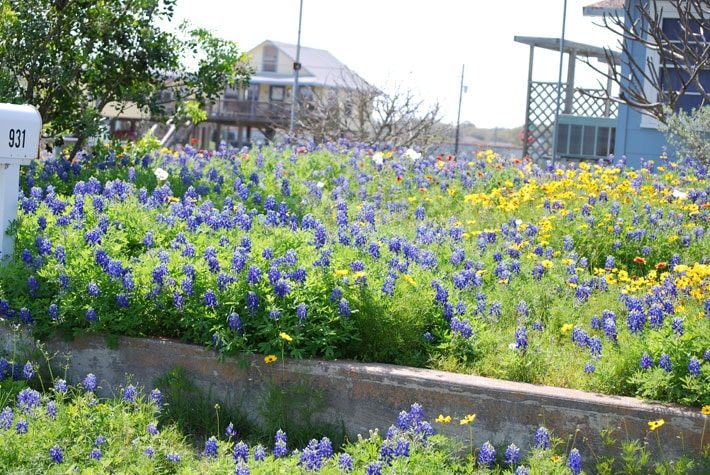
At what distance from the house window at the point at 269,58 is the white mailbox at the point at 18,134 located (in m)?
51.7

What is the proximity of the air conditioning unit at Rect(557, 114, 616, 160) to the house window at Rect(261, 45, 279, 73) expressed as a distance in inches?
1499

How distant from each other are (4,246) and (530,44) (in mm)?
17162

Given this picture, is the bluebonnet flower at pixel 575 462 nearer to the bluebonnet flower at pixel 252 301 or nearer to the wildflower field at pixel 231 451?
the wildflower field at pixel 231 451

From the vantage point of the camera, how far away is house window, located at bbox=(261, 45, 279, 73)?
5731 centimetres

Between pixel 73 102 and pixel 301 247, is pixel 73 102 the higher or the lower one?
the higher one

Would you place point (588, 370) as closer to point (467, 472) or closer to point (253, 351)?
point (467, 472)

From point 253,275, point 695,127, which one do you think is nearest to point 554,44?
point 695,127

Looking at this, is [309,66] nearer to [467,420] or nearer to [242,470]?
[467,420]

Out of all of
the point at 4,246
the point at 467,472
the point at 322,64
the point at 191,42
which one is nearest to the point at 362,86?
the point at 191,42

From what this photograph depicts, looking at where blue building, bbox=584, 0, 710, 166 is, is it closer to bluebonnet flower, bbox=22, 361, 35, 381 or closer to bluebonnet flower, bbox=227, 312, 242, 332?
bluebonnet flower, bbox=227, 312, 242, 332

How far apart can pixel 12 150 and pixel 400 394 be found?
2623 millimetres

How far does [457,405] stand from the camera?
5090 millimetres

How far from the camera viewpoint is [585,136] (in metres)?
20.4

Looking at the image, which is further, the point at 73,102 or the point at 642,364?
the point at 73,102
